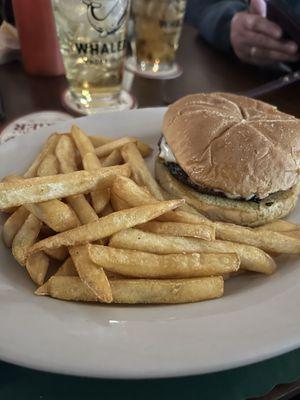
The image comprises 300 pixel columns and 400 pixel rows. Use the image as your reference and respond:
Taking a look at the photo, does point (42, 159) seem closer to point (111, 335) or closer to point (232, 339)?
point (111, 335)

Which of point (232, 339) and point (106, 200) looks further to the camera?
point (106, 200)

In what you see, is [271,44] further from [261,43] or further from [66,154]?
[66,154]

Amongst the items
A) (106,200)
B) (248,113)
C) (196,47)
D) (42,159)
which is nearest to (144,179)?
(106,200)

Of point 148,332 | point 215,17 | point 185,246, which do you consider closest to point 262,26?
Answer: point 215,17

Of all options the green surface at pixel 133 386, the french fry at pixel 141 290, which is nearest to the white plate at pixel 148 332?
the french fry at pixel 141 290

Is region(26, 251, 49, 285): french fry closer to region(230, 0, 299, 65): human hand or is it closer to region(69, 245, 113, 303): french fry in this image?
region(69, 245, 113, 303): french fry

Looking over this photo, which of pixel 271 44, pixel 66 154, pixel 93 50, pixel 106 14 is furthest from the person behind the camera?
pixel 271 44
